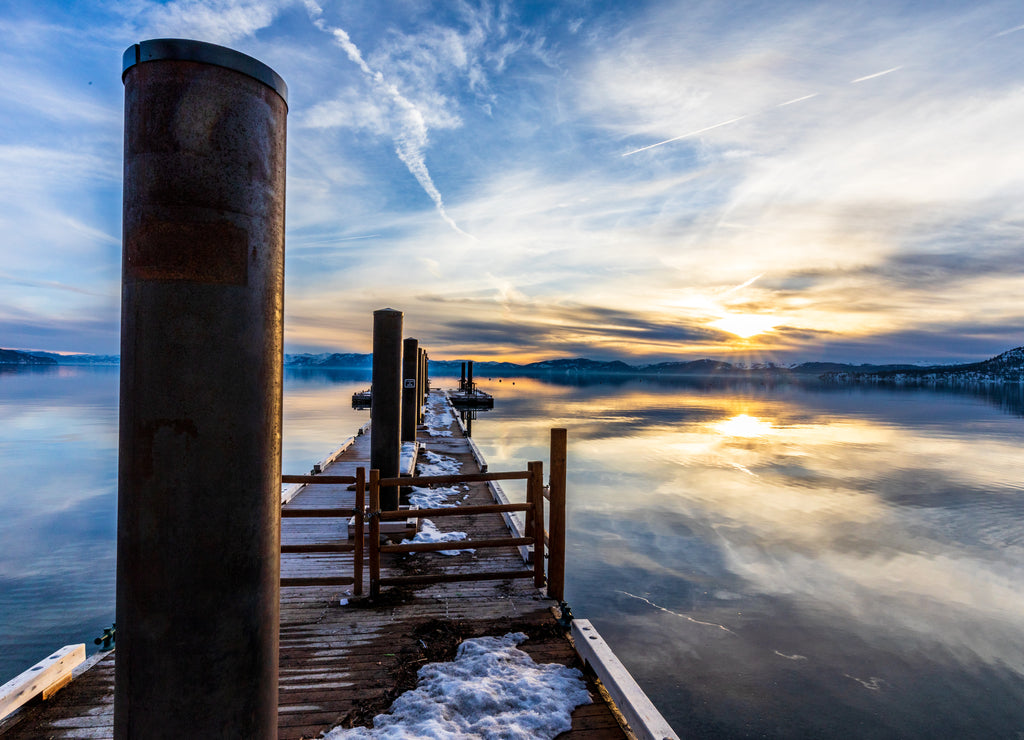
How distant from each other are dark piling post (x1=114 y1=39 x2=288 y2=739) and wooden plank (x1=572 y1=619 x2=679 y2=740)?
10.1 ft

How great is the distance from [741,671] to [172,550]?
1015cm

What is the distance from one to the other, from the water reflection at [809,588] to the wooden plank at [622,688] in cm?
411

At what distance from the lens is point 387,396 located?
32.9ft

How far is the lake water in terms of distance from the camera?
8867mm

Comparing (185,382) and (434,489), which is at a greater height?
(185,382)

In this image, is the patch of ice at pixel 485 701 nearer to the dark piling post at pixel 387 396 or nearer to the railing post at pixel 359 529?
the railing post at pixel 359 529

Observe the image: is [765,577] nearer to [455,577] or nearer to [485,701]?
[455,577]

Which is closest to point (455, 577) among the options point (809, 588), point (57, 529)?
point (809, 588)

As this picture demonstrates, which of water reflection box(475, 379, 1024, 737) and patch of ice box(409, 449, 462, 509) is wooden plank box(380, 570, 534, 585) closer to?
patch of ice box(409, 449, 462, 509)

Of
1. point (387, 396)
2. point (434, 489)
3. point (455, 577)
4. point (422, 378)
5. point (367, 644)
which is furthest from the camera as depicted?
point (422, 378)

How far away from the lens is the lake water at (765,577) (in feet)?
29.1

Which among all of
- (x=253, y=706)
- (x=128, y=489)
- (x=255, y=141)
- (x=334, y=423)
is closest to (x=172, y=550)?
(x=128, y=489)

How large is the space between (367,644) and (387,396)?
5061mm

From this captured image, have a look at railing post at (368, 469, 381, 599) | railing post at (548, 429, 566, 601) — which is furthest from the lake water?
railing post at (368, 469, 381, 599)
